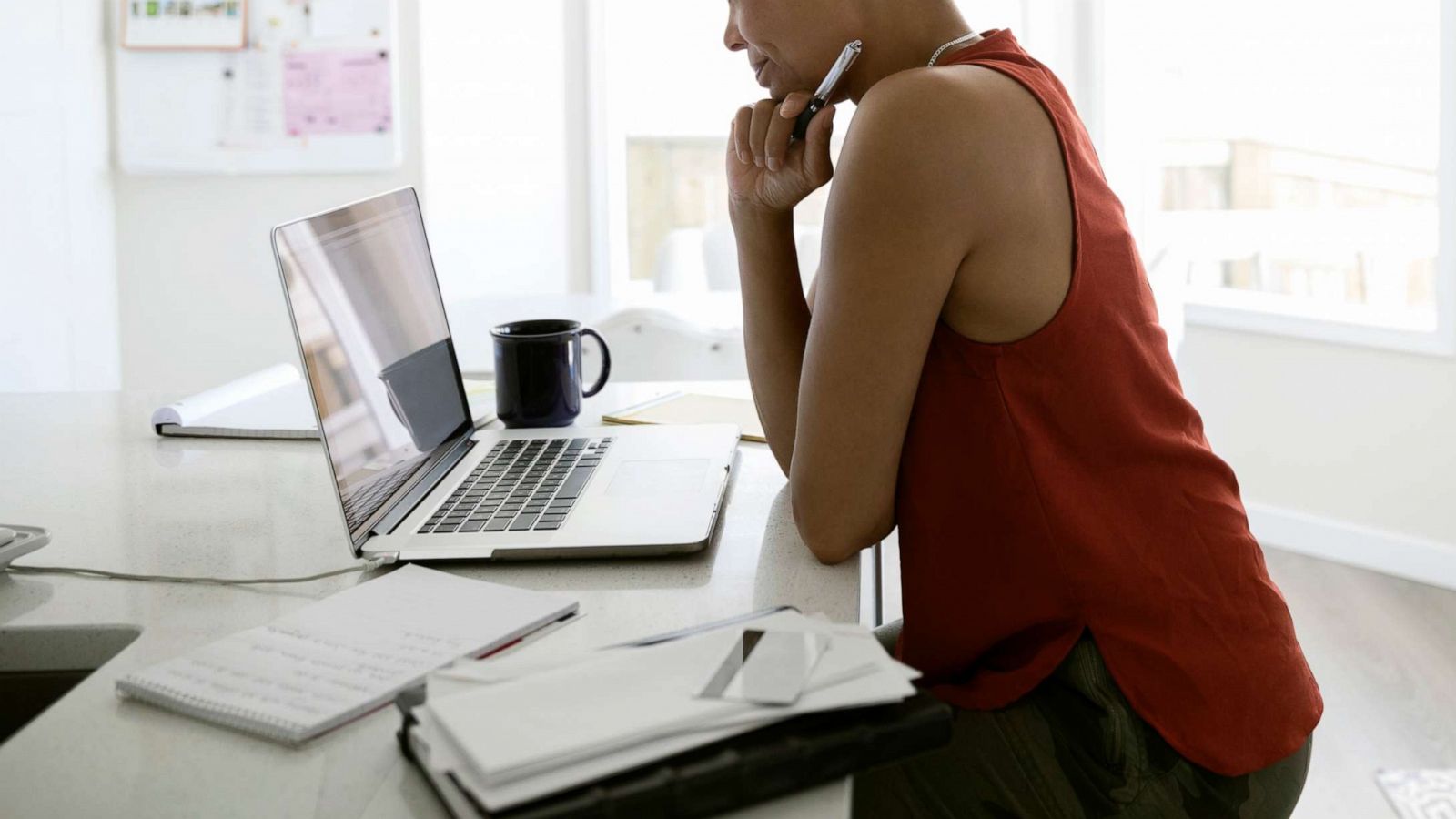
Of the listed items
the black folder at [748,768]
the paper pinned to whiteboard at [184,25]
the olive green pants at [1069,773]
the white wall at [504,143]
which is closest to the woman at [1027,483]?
the olive green pants at [1069,773]

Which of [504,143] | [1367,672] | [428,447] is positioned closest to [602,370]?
[428,447]

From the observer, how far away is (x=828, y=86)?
1.13 meters

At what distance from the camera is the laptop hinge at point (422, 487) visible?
1.06 meters

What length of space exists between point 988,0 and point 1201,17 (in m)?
0.65

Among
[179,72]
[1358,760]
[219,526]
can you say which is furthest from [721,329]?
[179,72]

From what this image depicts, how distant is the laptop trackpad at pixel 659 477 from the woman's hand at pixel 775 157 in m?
0.24

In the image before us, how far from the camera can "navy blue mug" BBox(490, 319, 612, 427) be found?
1401 millimetres

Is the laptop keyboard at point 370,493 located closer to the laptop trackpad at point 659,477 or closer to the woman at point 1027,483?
the laptop trackpad at point 659,477

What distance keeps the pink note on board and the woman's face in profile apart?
329 cm

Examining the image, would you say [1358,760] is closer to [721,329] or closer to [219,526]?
[721,329]

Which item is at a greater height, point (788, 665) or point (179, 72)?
point (179, 72)

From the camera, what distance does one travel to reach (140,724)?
0.74 metres

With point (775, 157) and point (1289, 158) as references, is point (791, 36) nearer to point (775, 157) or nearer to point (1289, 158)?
point (775, 157)

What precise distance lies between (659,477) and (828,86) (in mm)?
373
